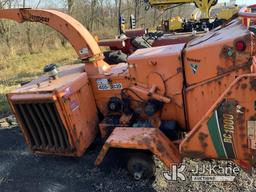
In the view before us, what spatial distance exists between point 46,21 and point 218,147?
10.1ft

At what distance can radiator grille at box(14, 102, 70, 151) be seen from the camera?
4.32 metres

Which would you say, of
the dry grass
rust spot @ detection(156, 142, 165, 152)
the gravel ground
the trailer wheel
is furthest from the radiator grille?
the dry grass

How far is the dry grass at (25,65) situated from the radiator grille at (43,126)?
4066 mm

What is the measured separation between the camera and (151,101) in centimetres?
424

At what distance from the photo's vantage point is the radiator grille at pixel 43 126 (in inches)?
170

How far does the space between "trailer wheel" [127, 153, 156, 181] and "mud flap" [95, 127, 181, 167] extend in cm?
25

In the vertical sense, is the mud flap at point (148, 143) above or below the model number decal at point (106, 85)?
below

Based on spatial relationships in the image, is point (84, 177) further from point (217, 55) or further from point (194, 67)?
point (217, 55)

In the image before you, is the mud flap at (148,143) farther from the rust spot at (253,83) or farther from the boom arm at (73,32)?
the boom arm at (73,32)

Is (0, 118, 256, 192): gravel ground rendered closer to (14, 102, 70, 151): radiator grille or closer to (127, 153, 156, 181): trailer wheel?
(127, 153, 156, 181): trailer wheel

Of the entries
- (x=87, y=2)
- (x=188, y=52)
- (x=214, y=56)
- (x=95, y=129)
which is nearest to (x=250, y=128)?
(x=214, y=56)

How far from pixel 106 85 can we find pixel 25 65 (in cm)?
1102

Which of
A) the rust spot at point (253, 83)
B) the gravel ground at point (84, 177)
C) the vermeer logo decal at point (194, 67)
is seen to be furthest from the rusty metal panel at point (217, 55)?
the gravel ground at point (84, 177)

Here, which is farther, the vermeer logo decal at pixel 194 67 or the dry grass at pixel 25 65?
the dry grass at pixel 25 65
